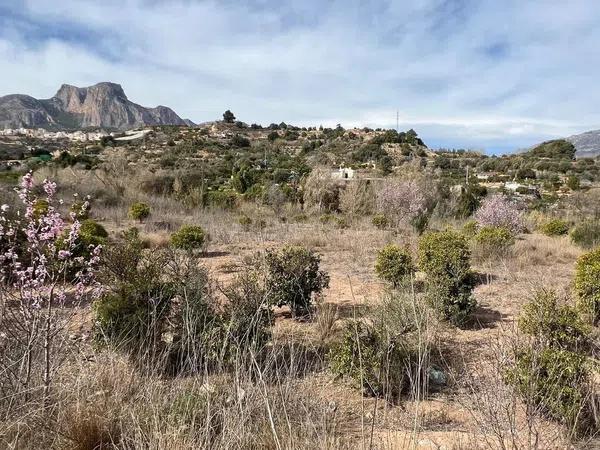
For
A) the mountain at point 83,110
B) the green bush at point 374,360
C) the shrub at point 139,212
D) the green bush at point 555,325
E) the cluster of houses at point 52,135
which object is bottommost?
the green bush at point 374,360

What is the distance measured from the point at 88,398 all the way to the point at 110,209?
16.2m

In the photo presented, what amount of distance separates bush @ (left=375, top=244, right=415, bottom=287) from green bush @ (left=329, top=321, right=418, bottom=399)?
109 inches

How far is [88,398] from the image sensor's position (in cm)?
230

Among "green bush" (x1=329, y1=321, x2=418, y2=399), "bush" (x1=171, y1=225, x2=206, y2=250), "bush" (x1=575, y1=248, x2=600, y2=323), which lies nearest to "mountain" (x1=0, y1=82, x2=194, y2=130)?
"bush" (x1=171, y1=225, x2=206, y2=250)

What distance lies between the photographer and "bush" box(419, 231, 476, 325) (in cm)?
506

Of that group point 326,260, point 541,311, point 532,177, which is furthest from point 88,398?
point 532,177

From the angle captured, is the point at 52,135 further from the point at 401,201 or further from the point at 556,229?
the point at 556,229

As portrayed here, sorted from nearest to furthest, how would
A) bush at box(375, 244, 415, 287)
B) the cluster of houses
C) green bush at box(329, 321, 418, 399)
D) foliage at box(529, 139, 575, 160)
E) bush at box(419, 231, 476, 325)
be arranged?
green bush at box(329, 321, 418, 399)
bush at box(419, 231, 476, 325)
bush at box(375, 244, 415, 287)
foliage at box(529, 139, 575, 160)
the cluster of houses

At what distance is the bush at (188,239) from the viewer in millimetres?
8734

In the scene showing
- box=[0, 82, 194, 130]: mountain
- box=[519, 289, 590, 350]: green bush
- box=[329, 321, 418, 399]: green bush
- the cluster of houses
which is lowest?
box=[329, 321, 418, 399]: green bush

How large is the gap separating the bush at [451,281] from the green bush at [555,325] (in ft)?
3.66

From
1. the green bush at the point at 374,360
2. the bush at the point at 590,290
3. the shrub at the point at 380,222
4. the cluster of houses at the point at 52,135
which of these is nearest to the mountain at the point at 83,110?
the cluster of houses at the point at 52,135

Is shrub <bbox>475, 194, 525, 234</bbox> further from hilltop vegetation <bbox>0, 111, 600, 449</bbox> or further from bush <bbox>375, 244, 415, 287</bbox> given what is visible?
bush <bbox>375, 244, 415, 287</bbox>

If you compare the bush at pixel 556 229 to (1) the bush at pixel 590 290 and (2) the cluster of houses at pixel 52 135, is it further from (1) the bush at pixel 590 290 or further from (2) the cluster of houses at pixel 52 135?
(2) the cluster of houses at pixel 52 135
